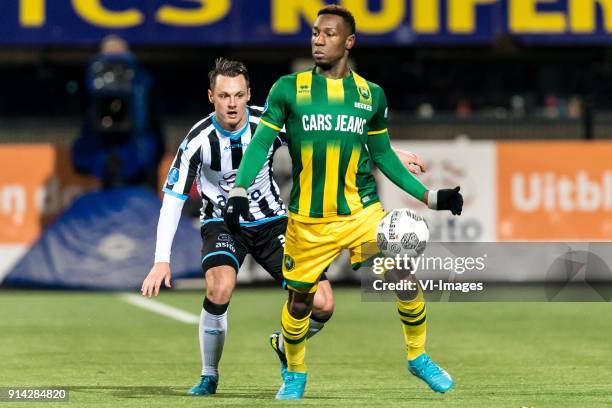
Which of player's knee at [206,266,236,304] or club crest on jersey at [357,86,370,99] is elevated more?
club crest on jersey at [357,86,370,99]

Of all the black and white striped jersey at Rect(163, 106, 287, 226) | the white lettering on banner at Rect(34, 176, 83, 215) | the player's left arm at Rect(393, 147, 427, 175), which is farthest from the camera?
the white lettering on banner at Rect(34, 176, 83, 215)

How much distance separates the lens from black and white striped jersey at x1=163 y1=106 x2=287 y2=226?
29.3ft

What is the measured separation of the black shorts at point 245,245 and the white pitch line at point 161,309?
4.74 metres

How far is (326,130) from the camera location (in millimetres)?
8211

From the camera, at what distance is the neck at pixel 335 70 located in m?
8.26

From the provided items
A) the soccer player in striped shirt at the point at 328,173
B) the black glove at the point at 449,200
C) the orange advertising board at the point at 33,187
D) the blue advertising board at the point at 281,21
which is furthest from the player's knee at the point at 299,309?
the blue advertising board at the point at 281,21

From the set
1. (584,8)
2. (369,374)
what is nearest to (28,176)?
(584,8)

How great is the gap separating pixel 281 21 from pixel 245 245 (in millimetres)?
10466

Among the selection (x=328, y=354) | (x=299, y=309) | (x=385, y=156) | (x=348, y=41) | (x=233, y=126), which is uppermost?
(x=348, y=41)

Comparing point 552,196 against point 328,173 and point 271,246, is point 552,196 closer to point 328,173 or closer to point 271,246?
point 271,246

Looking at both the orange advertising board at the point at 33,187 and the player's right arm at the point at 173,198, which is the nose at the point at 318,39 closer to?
the player's right arm at the point at 173,198

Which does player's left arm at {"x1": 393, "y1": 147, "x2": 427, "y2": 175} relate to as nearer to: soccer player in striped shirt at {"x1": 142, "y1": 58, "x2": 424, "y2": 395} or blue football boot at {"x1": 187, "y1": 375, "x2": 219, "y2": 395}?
soccer player in striped shirt at {"x1": 142, "y1": 58, "x2": 424, "y2": 395}

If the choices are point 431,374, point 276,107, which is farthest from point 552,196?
point 276,107

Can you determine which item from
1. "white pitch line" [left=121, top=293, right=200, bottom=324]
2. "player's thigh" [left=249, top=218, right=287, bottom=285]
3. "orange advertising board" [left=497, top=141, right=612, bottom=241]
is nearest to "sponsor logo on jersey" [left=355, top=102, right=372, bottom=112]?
"player's thigh" [left=249, top=218, right=287, bottom=285]
